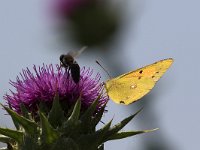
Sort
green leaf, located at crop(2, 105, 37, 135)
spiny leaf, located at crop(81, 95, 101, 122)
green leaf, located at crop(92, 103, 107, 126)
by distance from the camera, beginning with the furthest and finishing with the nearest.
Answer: green leaf, located at crop(92, 103, 107, 126) → spiny leaf, located at crop(81, 95, 101, 122) → green leaf, located at crop(2, 105, 37, 135)

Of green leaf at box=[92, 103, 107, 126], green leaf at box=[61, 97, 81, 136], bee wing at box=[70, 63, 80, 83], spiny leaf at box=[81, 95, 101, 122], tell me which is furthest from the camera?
bee wing at box=[70, 63, 80, 83]

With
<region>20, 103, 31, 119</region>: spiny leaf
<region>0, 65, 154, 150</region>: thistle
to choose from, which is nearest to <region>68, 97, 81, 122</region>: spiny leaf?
<region>0, 65, 154, 150</region>: thistle

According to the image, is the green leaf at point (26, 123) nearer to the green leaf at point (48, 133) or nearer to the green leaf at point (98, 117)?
the green leaf at point (48, 133)

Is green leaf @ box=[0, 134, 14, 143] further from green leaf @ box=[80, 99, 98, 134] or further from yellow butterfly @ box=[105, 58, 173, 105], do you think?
yellow butterfly @ box=[105, 58, 173, 105]

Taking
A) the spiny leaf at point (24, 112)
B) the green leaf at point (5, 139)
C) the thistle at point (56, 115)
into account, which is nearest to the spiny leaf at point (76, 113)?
the thistle at point (56, 115)

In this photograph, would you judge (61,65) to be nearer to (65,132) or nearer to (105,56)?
(65,132)

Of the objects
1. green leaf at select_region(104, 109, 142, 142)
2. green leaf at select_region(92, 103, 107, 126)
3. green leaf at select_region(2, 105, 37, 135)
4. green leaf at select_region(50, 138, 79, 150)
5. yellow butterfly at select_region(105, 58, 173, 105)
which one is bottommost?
green leaf at select_region(104, 109, 142, 142)

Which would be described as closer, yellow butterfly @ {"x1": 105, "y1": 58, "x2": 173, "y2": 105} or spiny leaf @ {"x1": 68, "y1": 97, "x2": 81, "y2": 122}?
spiny leaf @ {"x1": 68, "y1": 97, "x2": 81, "y2": 122}

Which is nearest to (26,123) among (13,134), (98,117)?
(13,134)

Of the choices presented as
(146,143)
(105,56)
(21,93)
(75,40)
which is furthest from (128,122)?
(75,40)

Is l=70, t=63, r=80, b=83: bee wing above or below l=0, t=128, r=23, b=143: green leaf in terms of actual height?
above
